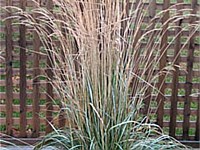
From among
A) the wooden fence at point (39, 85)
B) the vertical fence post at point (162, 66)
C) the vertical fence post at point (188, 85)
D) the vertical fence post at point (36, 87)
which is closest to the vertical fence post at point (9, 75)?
the wooden fence at point (39, 85)

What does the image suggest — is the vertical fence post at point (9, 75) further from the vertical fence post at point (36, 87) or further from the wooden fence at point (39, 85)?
the vertical fence post at point (36, 87)

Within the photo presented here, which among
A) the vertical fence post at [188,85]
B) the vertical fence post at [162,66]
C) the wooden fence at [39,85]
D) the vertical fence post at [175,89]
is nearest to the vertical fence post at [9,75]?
the wooden fence at [39,85]

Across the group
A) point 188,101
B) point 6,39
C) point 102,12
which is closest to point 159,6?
point 188,101

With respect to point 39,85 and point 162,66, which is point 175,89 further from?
point 39,85

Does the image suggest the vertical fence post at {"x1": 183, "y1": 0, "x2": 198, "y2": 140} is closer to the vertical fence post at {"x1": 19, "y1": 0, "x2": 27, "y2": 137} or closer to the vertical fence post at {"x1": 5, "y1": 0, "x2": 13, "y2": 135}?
the vertical fence post at {"x1": 19, "y1": 0, "x2": 27, "y2": 137}

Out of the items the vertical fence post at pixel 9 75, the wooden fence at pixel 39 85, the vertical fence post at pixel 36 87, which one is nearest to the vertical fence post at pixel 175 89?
the wooden fence at pixel 39 85

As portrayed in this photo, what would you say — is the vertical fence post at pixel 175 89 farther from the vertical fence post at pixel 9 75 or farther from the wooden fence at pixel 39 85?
the vertical fence post at pixel 9 75

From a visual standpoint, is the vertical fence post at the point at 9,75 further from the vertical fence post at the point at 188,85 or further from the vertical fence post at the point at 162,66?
the vertical fence post at the point at 188,85

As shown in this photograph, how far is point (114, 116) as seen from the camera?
7.71 feet

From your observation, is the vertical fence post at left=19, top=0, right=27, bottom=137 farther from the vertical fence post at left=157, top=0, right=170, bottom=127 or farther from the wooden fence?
the vertical fence post at left=157, top=0, right=170, bottom=127

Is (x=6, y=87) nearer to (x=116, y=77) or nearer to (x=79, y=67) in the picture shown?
(x=79, y=67)

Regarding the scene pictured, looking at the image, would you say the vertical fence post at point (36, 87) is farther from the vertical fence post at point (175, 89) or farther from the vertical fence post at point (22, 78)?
the vertical fence post at point (175, 89)

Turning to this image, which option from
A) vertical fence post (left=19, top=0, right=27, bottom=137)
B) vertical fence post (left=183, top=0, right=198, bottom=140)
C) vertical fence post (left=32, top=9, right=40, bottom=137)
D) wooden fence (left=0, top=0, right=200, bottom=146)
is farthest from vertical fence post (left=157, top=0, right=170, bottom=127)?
vertical fence post (left=19, top=0, right=27, bottom=137)

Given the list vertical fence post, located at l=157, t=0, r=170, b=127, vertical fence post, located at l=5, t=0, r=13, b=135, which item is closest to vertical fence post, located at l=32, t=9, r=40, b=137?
vertical fence post, located at l=5, t=0, r=13, b=135
